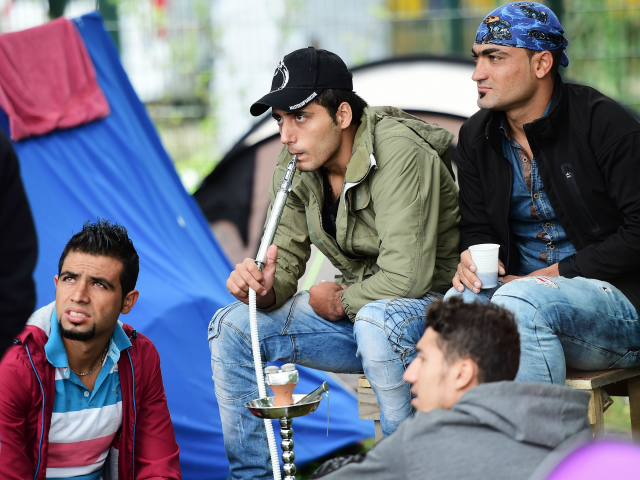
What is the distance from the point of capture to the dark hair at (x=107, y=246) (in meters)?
2.65

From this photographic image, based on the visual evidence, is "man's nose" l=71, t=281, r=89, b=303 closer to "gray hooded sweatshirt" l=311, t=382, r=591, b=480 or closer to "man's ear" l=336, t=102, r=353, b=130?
"man's ear" l=336, t=102, r=353, b=130

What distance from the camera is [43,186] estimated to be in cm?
384

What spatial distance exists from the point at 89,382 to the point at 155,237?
4.68 feet

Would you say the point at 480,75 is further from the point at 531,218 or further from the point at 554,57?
the point at 531,218

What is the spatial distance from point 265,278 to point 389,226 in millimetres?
440

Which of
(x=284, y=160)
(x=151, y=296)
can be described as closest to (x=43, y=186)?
(x=151, y=296)

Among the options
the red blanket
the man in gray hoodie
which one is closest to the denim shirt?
the man in gray hoodie

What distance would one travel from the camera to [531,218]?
2.67 meters

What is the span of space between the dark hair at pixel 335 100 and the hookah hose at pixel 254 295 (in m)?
0.20

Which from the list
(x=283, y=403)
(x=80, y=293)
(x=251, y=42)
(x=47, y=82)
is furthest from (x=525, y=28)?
(x=251, y=42)

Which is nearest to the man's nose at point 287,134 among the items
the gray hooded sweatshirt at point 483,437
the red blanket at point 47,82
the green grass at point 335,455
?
the gray hooded sweatshirt at point 483,437

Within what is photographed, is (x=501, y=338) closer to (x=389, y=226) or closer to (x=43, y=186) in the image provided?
(x=389, y=226)

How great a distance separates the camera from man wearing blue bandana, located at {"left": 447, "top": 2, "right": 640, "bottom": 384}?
2.31 metres

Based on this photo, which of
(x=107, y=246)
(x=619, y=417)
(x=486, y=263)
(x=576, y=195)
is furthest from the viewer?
(x=619, y=417)
